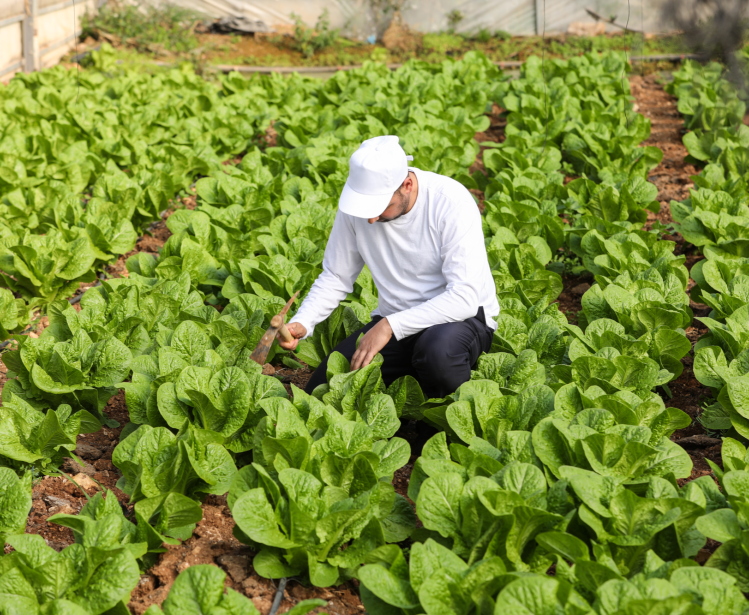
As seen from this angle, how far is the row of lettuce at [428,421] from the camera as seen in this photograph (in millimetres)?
2232

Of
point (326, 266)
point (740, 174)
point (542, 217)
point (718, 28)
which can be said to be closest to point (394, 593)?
point (326, 266)

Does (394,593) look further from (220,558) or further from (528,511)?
(220,558)

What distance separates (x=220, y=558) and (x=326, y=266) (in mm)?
1458

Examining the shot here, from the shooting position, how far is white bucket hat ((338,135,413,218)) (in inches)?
113

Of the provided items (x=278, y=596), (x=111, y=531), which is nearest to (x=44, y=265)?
(x=111, y=531)

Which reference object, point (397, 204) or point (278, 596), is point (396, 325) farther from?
point (278, 596)

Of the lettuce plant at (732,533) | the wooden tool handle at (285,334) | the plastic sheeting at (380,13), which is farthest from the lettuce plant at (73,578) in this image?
the plastic sheeting at (380,13)

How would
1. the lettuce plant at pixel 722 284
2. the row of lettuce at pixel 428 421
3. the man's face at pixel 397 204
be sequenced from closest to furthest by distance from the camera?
the row of lettuce at pixel 428 421 < the man's face at pixel 397 204 < the lettuce plant at pixel 722 284

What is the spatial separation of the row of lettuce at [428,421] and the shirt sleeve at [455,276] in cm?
26

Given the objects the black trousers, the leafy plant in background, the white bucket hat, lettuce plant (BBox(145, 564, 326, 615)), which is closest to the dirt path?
the black trousers

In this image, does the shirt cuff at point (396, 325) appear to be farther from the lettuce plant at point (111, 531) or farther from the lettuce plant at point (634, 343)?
the lettuce plant at point (111, 531)

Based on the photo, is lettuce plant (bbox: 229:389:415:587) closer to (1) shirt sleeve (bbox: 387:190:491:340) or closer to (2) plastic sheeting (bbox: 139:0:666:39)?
(1) shirt sleeve (bbox: 387:190:491:340)

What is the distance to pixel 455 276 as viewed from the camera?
10.3ft

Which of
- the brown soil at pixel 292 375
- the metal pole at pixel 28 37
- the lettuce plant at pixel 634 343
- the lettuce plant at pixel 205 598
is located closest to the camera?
the lettuce plant at pixel 205 598
